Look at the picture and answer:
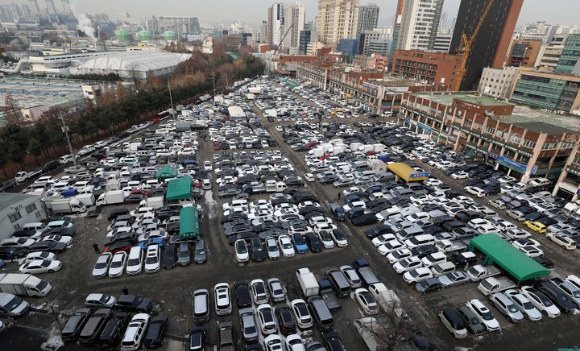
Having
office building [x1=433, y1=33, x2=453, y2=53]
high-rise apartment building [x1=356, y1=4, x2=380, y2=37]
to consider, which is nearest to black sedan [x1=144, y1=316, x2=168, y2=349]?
office building [x1=433, y1=33, x2=453, y2=53]

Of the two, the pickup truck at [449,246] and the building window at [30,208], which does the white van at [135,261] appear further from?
the pickup truck at [449,246]

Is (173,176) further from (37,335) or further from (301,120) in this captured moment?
(301,120)

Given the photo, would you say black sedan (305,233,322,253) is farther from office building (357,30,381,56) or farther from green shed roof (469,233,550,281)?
office building (357,30,381,56)

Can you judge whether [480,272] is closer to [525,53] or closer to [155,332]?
[155,332]

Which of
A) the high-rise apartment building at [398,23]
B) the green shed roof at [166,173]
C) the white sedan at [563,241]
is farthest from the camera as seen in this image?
the high-rise apartment building at [398,23]

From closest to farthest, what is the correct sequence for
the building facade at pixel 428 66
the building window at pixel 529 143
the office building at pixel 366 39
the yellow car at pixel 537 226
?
the yellow car at pixel 537 226 < the building window at pixel 529 143 < the building facade at pixel 428 66 < the office building at pixel 366 39

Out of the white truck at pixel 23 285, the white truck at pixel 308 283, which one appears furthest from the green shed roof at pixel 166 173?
the white truck at pixel 308 283

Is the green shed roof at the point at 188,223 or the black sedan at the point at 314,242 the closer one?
the black sedan at the point at 314,242
